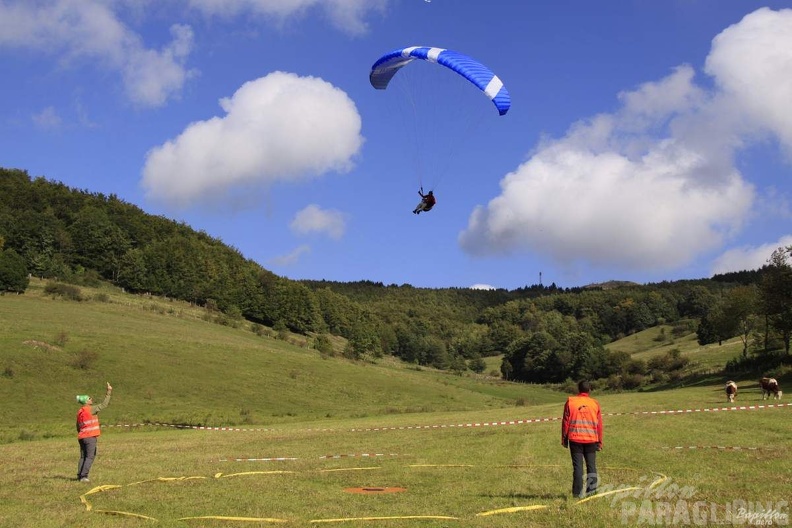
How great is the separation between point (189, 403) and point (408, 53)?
117 feet

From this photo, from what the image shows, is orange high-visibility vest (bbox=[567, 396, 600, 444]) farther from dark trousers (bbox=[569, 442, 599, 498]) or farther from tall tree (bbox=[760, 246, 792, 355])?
tall tree (bbox=[760, 246, 792, 355])

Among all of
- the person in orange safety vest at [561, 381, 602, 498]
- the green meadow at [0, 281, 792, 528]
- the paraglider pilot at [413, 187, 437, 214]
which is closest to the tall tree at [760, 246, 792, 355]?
the green meadow at [0, 281, 792, 528]

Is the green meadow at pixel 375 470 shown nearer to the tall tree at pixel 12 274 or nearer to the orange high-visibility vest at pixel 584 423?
the orange high-visibility vest at pixel 584 423

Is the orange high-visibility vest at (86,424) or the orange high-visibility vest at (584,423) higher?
the orange high-visibility vest at (584,423)

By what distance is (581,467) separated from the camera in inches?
496

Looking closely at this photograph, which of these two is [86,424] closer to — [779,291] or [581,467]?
[581,467]

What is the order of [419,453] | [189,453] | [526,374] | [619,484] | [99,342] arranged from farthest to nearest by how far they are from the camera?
[526,374]
[99,342]
[189,453]
[419,453]
[619,484]

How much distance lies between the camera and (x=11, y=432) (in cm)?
3578

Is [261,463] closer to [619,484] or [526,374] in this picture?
[619,484]

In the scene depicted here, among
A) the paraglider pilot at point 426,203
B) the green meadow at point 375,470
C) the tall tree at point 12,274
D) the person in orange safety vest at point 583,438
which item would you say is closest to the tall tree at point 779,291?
the green meadow at point 375,470

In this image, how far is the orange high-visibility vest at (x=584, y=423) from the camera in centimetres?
1254

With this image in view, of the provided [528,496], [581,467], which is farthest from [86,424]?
[581,467]

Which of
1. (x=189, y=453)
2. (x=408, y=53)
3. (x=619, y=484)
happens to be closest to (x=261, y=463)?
(x=189, y=453)

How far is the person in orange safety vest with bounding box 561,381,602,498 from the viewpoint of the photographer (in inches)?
492
